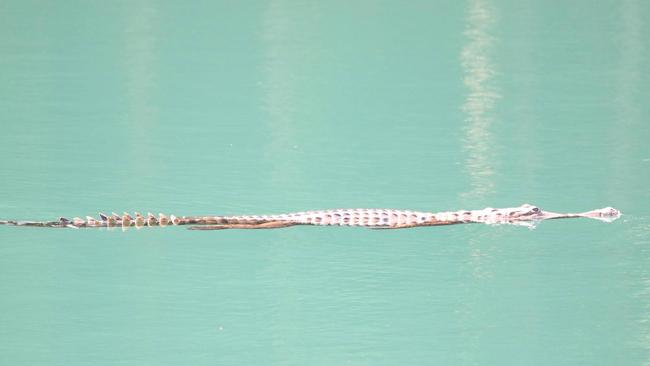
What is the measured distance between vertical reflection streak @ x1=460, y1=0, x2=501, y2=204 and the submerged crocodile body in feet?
1.77

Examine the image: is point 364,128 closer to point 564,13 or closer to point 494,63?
point 494,63

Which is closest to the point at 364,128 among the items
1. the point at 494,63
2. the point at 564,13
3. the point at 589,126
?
the point at 589,126

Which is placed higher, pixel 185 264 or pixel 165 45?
pixel 165 45

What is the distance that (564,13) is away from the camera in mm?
28156

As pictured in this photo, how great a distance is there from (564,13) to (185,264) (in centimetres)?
1582

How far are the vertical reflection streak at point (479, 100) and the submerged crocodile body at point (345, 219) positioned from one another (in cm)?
54

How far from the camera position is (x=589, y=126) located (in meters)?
18.9

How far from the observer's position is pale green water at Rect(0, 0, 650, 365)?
1178 cm

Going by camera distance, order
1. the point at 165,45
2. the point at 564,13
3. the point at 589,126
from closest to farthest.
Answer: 1. the point at 589,126
2. the point at 165,45
3. the point at 564,13

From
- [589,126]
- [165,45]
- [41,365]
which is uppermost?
[165,45]

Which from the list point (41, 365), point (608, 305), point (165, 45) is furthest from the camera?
point (165, 45)

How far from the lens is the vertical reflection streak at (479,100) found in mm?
16297

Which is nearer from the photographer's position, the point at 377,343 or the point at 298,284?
the point at 377,343

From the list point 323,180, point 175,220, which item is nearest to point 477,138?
point 323,180
